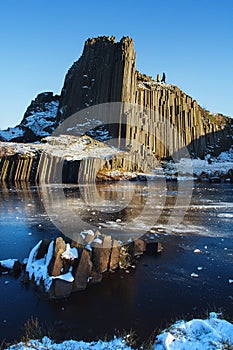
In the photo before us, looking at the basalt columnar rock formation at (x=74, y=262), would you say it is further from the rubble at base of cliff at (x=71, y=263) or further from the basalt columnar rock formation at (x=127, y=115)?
the basalt columnar rock formation at (x=127, y=115)

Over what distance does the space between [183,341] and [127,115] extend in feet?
220

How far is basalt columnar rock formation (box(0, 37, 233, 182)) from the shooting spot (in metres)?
70.4

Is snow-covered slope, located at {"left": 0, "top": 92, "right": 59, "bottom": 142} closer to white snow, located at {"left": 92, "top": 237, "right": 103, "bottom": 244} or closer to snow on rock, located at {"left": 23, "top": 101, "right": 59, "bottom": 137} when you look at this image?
snow on rock, located at {"left": 23, "top": 101, "right": 59, "bottom": 137}

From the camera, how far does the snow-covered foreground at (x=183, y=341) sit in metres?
5.32

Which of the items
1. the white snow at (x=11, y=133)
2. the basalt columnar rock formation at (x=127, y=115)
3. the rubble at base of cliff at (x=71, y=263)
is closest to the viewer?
the rubble at base of cliff at (x=71, y=263)

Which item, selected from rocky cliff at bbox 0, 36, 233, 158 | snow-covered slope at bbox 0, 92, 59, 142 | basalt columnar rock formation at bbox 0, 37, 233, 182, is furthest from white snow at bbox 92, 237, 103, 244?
snow-covered slope at bbox 0, 92, 59, 142

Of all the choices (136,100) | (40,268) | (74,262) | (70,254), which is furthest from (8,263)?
(136,100)

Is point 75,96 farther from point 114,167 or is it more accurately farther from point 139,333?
point 139,333

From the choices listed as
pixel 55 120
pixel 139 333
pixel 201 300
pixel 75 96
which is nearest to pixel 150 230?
pixel 201 300

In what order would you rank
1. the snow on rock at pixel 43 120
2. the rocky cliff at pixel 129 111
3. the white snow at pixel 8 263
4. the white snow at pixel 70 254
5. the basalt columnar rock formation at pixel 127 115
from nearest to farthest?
the white snow at pixel 70 254
the white snow at pixel 8 263
the basalt columnar rock formation at pixel 127 115
the rocky cliff at pixel 129 111
the snow on rock at pixel 43 120

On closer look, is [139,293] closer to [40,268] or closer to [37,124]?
[40,268]

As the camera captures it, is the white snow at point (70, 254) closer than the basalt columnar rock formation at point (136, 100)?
Yes

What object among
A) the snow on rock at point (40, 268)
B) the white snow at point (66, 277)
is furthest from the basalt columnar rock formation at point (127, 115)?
the white snow at point (66, 277)

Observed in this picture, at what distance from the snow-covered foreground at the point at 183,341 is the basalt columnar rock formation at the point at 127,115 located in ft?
164
